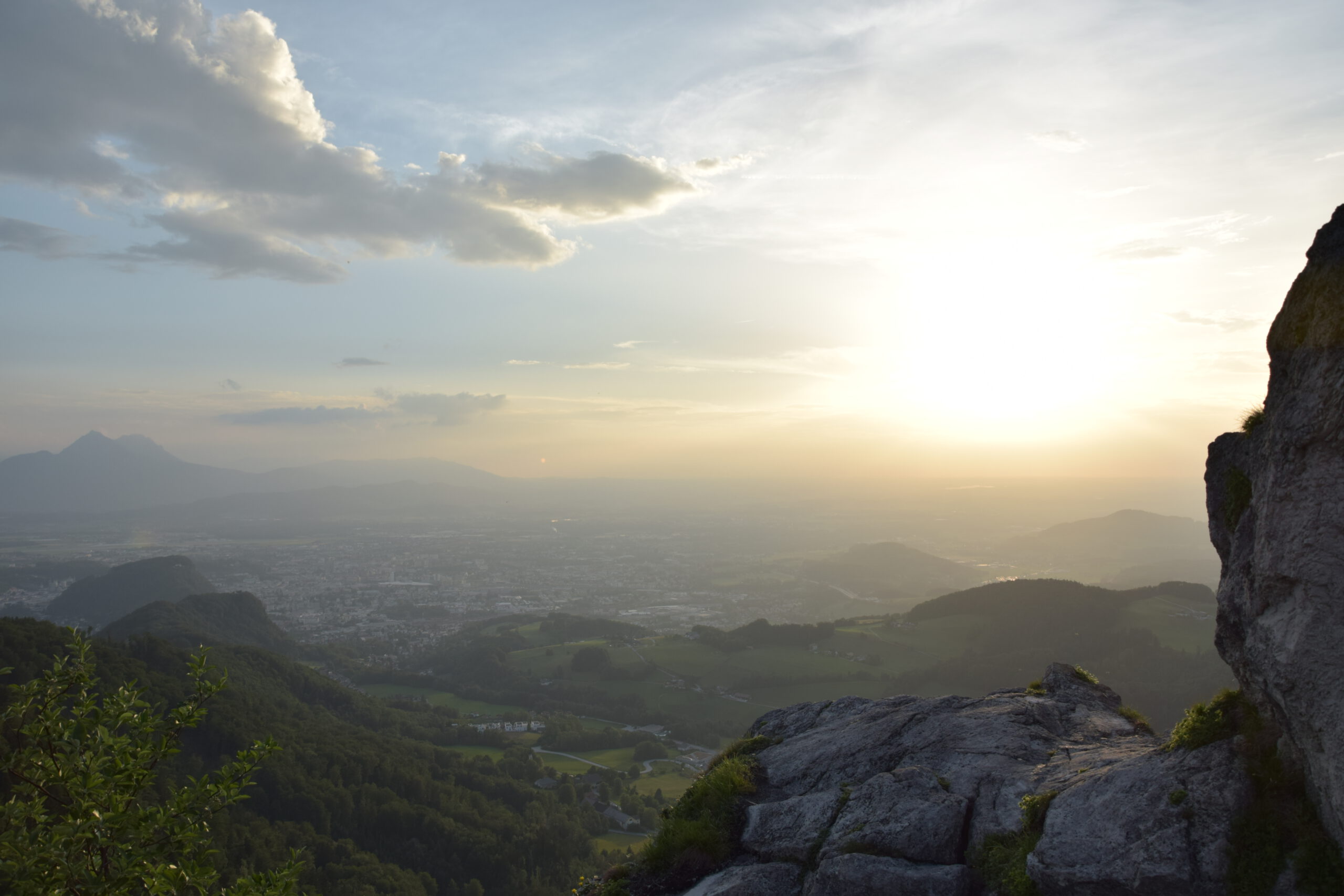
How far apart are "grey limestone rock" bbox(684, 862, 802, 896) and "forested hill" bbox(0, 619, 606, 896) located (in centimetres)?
4044

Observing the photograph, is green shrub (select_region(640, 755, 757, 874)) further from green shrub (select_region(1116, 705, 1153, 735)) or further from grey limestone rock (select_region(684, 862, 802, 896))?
green shrub (select_region(1116, 705, 1153, 735))

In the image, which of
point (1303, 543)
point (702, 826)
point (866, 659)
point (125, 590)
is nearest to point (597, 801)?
point (866, 659)

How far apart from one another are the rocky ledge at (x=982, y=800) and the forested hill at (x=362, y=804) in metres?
40.8

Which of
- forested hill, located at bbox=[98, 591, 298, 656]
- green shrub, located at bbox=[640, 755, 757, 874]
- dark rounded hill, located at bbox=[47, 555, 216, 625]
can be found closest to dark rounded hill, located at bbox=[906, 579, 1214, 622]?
green shrub, located at bbox=[640, 755, 757, 874]

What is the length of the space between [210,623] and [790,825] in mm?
132494

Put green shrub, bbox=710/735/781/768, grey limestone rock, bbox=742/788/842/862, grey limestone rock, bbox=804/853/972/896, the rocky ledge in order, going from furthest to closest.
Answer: green shrub, bbox=710/735/781/768 → grey limestone rock, bbox=742/788/842/862 → grey limestone rock, bbox=804/853/972/896 → the rocky ledge

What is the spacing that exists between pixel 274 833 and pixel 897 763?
166 ft

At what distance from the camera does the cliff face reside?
732cm

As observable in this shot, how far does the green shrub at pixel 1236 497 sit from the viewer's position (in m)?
9.48

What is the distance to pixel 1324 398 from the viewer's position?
7.68 metres

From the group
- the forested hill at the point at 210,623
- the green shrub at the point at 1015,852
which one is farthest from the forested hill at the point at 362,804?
the green shrub at the point at 1015,852

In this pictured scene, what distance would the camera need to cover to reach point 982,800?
36.0 feet

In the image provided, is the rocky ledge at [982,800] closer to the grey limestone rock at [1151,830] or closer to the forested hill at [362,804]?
the grey limestone rock at [1151,830]

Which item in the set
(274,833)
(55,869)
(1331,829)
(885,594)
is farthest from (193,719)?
(885,594)
